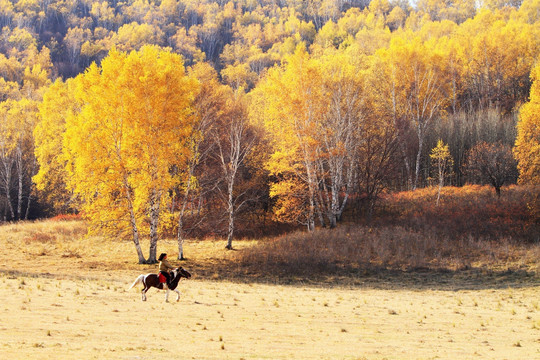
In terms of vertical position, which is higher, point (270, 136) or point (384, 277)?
point (270, 136)

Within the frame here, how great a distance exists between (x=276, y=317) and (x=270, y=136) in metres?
27.1

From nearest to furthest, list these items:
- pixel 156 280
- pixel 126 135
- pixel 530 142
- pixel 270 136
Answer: pixel 156 280
pixel 126 135
pixel 530 142
pixel 270 136

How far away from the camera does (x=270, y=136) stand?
3944 cm

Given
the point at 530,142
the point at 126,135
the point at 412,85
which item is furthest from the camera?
the point at 412,85

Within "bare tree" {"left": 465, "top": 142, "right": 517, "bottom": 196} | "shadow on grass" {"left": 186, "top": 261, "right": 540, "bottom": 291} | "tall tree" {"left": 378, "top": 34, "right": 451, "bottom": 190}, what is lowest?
"shadow on grass" {"left": 186, "top": 261, "right": 540, "bottom": 291}

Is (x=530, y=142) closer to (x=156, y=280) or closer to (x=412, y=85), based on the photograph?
(x=412, y=85)

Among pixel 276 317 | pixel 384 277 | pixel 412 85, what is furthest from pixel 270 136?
pixel 276 317

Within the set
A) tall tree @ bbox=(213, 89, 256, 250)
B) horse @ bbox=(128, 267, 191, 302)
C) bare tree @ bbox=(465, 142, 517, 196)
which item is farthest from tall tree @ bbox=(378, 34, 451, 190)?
horse @ bbox=(128, 267, 191, 302)

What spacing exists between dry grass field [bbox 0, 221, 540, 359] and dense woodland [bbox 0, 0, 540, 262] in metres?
6.80

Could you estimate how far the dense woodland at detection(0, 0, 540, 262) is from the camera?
25.6m

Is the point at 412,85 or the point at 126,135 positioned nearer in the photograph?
the point at 126,135

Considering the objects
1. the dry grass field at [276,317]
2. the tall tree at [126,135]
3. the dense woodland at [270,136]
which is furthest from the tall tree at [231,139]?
the dry grass field at [276,317]

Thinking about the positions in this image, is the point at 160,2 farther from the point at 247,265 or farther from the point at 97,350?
the point at 97,350

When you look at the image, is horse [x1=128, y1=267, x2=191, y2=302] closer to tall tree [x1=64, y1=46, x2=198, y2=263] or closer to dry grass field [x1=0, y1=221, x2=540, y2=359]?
dry grass field [x1=0, y1=221, x2=540, y2=359]
